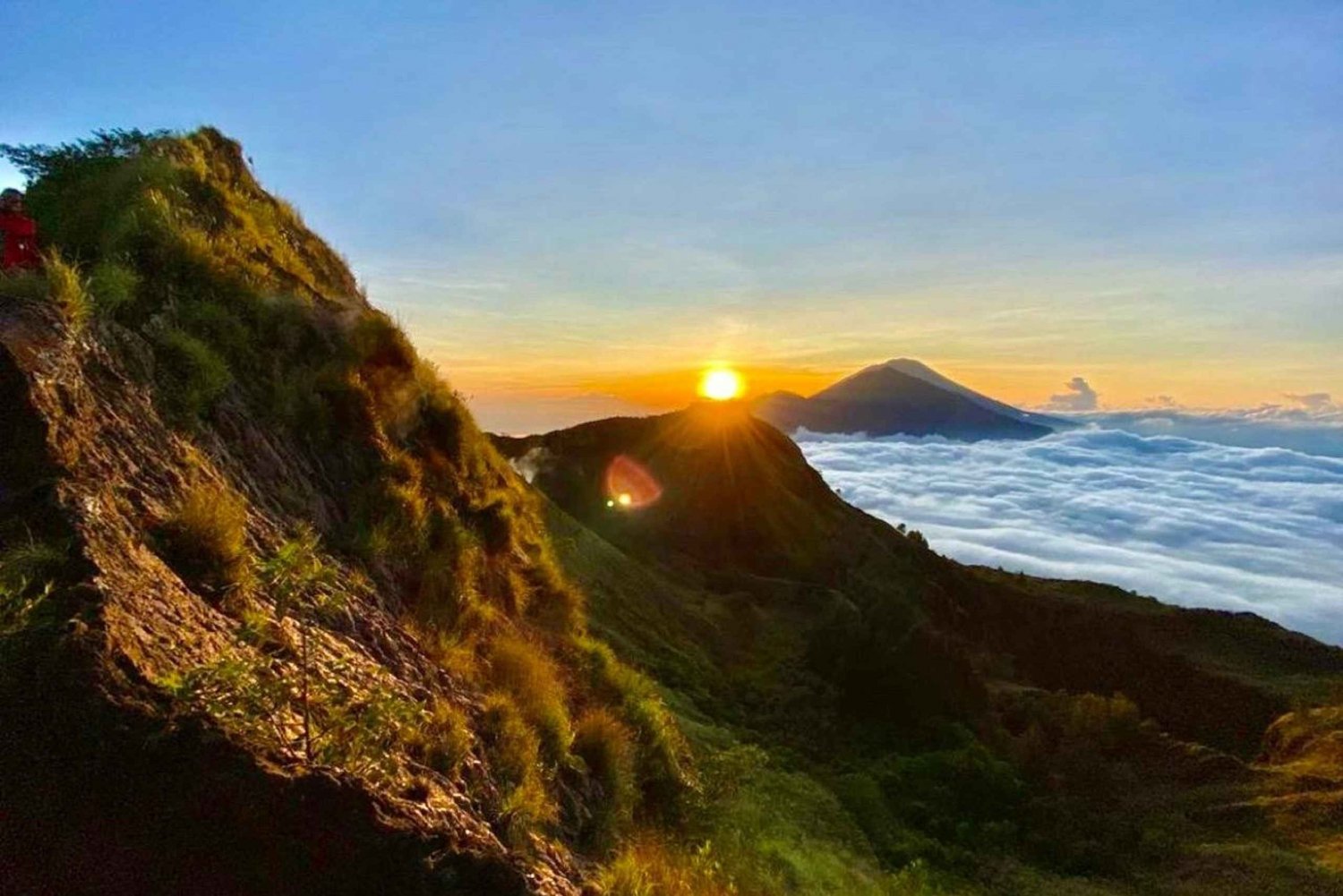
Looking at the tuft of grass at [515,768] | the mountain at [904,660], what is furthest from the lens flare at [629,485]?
the tuft of grass at [515,768]

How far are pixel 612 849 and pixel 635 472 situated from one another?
55786 mm

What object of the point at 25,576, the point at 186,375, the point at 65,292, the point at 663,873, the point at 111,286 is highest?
the point at 111,286

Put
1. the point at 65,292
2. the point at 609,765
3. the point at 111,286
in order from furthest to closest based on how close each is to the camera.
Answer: the point at 609,765 → the point at 111,286 → the point at 65,292

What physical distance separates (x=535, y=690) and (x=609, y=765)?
1191 mm

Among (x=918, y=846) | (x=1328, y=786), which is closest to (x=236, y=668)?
(x=918, y=846)

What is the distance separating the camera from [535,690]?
7.89 meters

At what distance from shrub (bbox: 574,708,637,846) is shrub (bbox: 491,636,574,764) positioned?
0.35m

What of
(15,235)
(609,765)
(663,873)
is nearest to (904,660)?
(609,765)

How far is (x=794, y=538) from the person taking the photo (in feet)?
193

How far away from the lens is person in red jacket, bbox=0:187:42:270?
7711 millimetres

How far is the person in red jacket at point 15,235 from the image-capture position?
25.3 feet

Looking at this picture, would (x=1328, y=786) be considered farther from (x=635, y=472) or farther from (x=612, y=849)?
(x=635, y=472)

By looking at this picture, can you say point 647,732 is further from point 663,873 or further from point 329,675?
point 329,675

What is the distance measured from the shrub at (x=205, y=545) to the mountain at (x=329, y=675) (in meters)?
0.02
